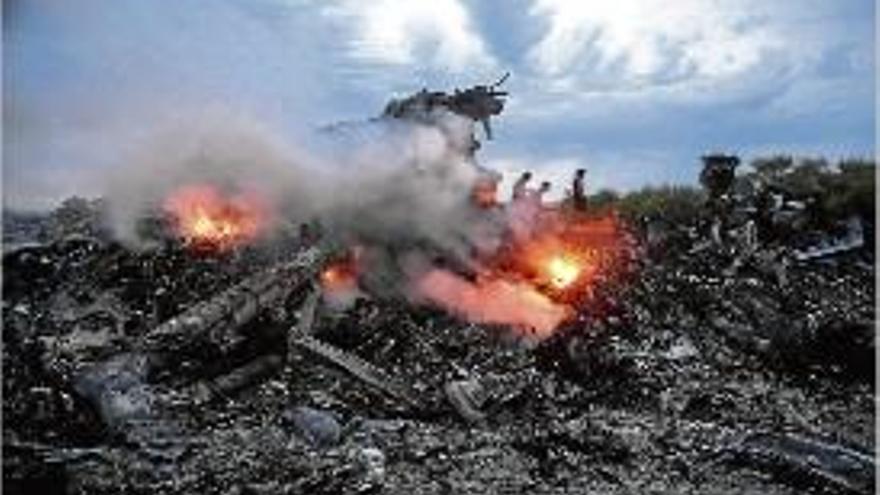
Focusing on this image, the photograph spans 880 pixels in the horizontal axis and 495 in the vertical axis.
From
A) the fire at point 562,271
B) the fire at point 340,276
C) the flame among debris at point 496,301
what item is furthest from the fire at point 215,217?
the fire at point 562,271

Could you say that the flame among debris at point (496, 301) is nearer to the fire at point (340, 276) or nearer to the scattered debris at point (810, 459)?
the fire at point (340, 276)

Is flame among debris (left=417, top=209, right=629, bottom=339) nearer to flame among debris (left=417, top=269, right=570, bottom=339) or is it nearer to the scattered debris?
flame among debris (left=417, top=269, right=570, bottom=339)

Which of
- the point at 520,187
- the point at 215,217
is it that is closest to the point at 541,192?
the point at 520,187

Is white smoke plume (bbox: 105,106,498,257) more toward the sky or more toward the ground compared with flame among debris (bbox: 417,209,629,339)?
more toward the sky

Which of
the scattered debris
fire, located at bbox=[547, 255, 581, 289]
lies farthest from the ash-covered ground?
fire, located at bbox=[547, 255, 581, 289]

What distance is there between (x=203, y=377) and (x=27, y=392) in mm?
2185

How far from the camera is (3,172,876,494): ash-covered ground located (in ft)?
36.5

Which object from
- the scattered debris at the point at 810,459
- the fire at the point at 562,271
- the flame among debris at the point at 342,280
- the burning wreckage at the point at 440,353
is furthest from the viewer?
the fire at the point at 562,271

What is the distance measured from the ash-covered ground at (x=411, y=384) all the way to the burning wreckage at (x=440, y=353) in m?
0.03

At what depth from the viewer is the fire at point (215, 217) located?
1689cm

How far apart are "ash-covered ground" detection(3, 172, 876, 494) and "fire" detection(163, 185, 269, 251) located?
1.20 ft

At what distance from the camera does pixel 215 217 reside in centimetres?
1731

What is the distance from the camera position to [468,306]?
1616cm

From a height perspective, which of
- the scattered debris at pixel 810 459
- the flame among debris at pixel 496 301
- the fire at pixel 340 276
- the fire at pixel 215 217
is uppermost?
the fire at pixel 215 217
